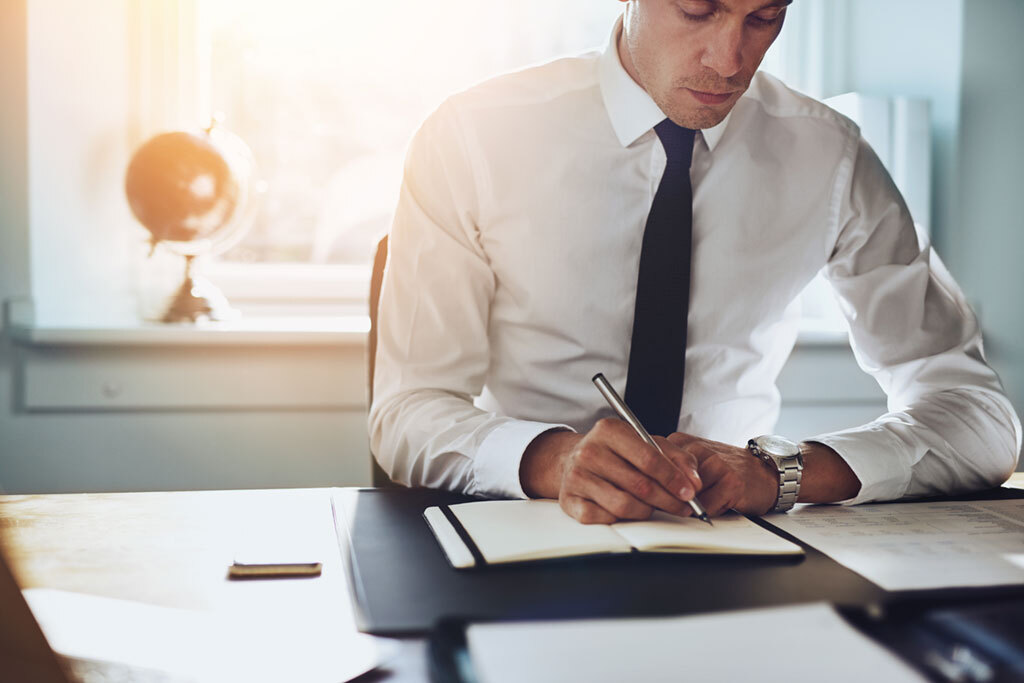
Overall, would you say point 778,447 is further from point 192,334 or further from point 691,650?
point 192,334

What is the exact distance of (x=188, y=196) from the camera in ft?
6.58

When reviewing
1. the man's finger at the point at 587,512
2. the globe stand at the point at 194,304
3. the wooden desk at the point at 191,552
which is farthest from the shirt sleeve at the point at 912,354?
the globe stand at the point at 194,304

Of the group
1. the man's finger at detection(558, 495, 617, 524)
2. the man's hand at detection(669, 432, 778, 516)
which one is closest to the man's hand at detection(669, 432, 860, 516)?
the man's hand at detection(669, 432, 778, 516)

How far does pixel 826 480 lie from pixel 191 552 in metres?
0.66

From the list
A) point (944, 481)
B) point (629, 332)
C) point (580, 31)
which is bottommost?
point (944, 481)

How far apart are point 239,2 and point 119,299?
80 centimetres

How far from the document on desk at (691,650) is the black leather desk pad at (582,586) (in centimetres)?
8

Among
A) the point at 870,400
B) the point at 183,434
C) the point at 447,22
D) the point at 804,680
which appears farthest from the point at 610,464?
the point at 447,22

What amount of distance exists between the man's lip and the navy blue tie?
11 cm

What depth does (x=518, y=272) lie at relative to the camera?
4.56ft

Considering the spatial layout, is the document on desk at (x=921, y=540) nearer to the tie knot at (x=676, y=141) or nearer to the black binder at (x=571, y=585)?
the black binder at (x=571, y=585)

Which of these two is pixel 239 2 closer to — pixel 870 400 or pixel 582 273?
pixel 582 273

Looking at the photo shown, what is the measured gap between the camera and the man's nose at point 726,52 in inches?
47.1

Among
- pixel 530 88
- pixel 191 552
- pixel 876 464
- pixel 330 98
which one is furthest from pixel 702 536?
pixel 330 98
